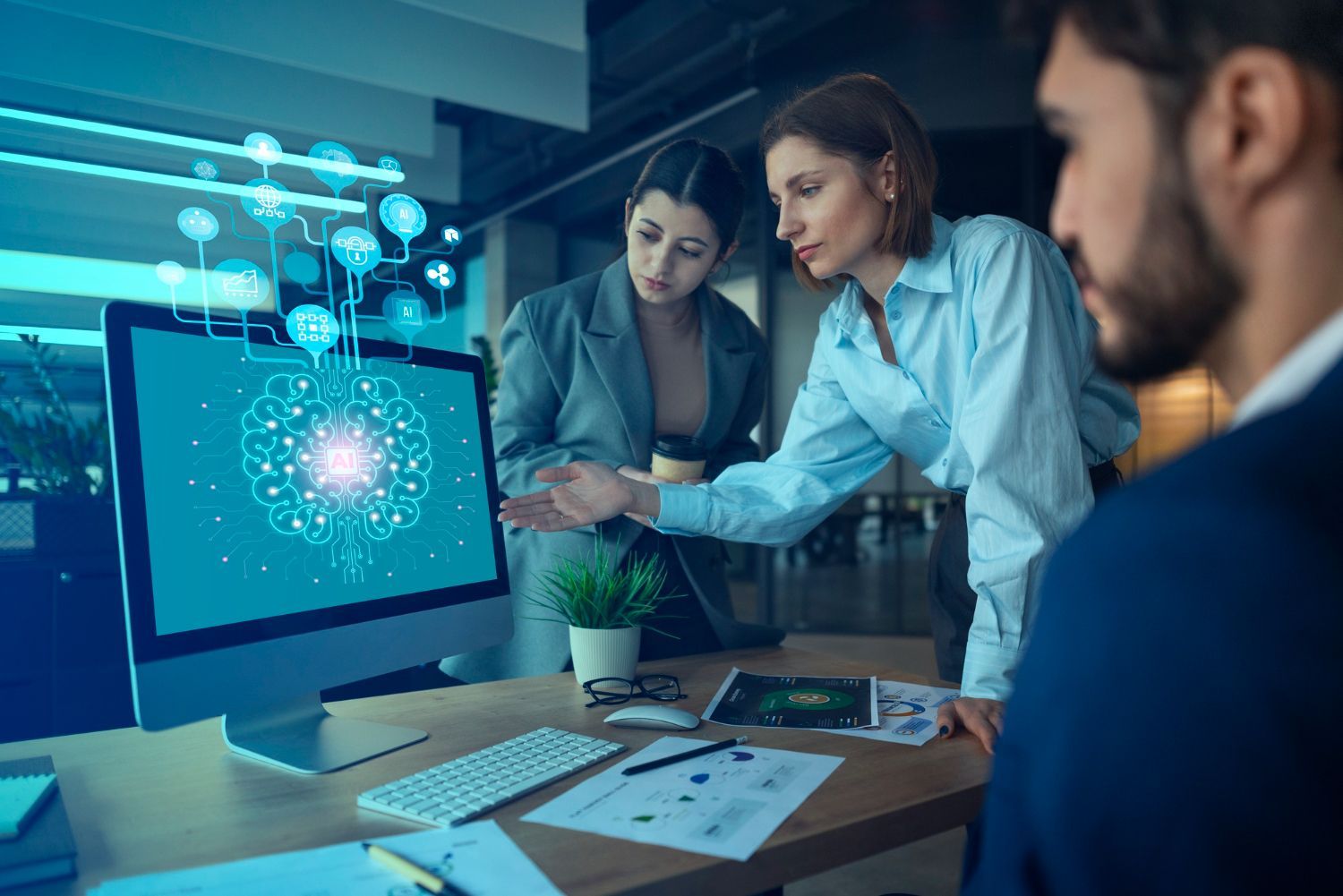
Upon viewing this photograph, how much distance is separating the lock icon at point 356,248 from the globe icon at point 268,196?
3.7 inches

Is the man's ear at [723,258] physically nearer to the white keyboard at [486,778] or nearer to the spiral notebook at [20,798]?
the white keyboard at [486,778]

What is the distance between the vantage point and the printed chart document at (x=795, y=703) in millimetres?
1171

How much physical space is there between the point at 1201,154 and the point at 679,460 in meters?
1.30

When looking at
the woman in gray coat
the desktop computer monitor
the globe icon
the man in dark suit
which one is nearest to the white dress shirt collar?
the man in dark suit

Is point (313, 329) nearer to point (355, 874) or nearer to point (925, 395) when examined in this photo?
point (355, 874)

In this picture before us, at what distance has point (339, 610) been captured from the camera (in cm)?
105

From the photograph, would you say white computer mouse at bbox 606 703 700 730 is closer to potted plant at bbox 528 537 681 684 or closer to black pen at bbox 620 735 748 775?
black pen at bbox 620 735 748 775

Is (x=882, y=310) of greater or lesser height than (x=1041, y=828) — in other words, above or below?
above

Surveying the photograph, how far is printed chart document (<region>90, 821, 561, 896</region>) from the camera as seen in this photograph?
2.32ft

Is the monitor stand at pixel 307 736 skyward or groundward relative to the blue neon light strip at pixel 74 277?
groundward

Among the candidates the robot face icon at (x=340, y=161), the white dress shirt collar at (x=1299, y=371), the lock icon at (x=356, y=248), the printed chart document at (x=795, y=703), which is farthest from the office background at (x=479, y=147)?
the printed chart document at (x=795, y=703)

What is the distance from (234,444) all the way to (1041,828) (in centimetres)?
88

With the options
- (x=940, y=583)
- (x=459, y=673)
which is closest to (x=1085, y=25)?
(x=940, y=583)

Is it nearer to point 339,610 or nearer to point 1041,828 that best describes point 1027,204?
point 339,610
